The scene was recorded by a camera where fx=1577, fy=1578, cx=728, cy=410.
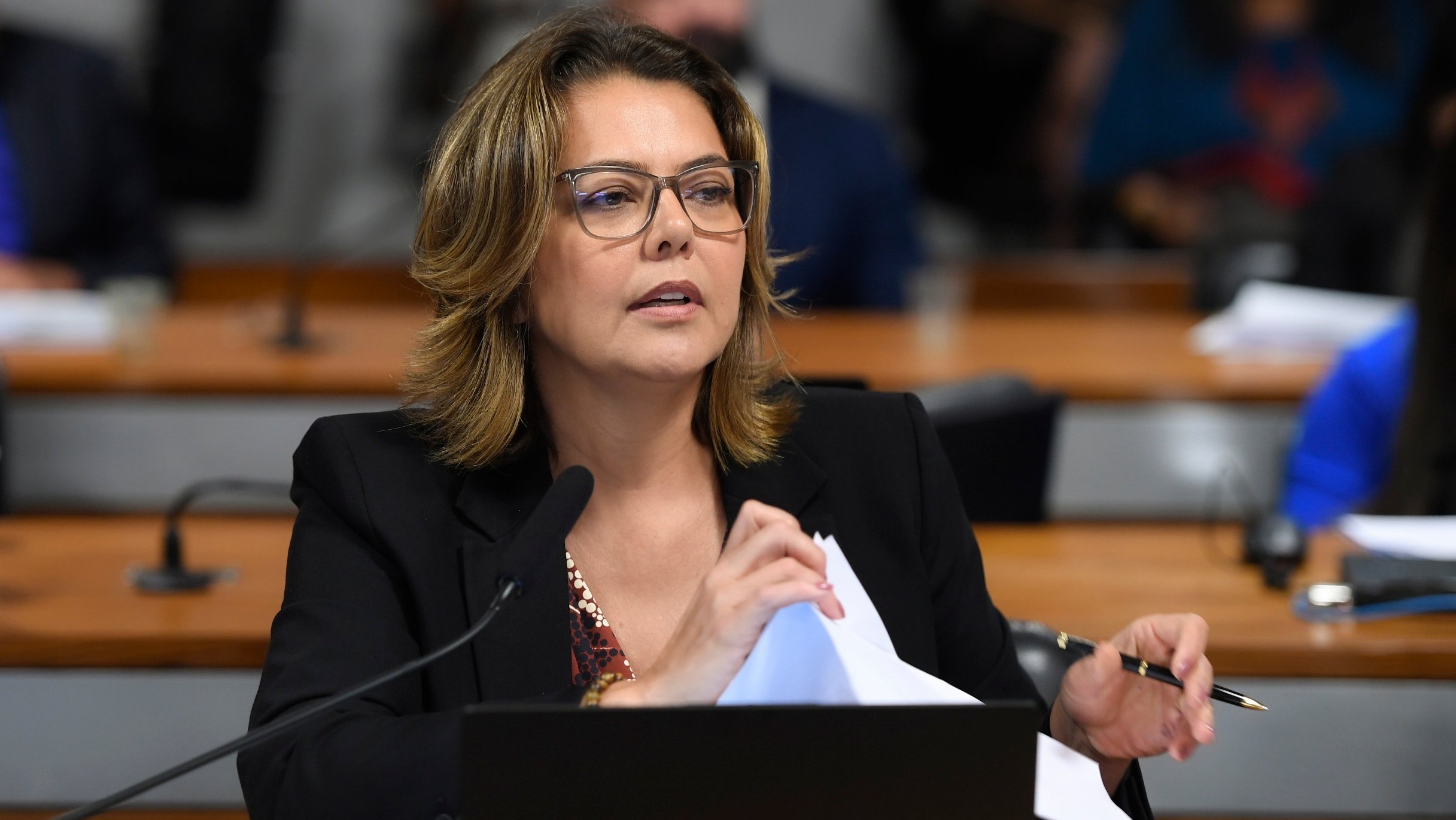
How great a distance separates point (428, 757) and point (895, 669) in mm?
371

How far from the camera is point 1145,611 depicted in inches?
75.1

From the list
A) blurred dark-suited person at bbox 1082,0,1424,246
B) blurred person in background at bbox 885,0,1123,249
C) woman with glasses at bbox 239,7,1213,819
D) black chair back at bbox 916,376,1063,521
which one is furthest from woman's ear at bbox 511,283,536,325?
blurred person in background at bbox 885,0,1123,249

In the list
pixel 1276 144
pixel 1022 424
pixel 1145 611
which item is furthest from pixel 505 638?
pixel 1276 144

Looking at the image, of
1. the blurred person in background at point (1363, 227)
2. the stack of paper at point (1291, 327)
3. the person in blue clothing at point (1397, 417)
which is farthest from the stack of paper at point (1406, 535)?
the blurred person in background at point (1363, 227)

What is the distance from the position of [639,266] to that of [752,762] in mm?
558

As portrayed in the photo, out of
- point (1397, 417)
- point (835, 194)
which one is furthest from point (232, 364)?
point (1397, 417)

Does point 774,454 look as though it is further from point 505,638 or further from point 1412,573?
point 1412,573

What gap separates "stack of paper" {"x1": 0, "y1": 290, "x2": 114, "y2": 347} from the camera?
11.8ft

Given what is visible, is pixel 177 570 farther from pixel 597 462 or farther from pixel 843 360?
pixel 843 360

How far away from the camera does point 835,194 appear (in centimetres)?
436

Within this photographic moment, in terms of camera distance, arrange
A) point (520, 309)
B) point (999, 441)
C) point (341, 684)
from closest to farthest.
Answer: point (341, 684)
point (520, 309)
point (999, 441)

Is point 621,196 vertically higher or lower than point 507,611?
higher

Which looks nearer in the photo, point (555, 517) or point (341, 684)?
point (555, 517)

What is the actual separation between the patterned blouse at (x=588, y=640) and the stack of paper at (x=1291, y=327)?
2.39m
